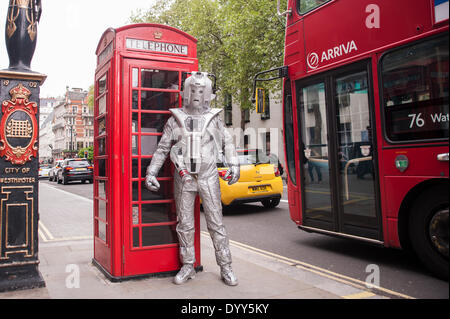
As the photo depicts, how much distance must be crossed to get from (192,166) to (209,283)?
1.26 m

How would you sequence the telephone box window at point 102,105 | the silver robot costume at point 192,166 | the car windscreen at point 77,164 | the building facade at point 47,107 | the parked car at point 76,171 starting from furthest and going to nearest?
the building facade at point 47,107
the car windscreen at point 77,164
the parked car at point 76,171
the telephone box window at point 102,105
the silver robot costume at point 192,166

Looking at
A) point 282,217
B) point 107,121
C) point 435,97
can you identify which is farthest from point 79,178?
point 435,97

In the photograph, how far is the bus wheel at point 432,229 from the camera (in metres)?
3.93

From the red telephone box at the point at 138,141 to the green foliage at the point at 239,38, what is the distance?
15.5 meters

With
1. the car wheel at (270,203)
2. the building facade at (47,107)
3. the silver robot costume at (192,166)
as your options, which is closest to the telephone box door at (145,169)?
the silver robot costume at (192,166)

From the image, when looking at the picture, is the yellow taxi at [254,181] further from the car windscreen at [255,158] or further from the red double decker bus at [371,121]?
the red double decker bus at [371,121]

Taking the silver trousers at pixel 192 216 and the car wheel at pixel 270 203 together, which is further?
the car wheel at pixel 270 203

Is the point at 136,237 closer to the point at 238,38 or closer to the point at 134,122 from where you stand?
the point at 134,122

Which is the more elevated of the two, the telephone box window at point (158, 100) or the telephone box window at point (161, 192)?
the telephone box window at point (158, 100)

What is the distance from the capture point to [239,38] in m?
20.3

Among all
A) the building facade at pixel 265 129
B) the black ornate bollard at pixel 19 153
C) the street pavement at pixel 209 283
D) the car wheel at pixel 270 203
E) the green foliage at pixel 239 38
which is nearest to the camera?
the street pavement at pixel 209 283

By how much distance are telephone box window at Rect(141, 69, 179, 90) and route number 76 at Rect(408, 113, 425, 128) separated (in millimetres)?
2667

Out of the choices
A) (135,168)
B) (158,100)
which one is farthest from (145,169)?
(158,100)

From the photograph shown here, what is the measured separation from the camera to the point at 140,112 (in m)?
4.15
